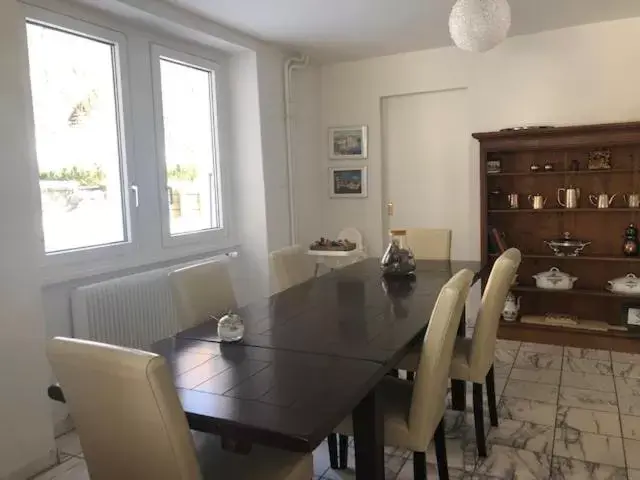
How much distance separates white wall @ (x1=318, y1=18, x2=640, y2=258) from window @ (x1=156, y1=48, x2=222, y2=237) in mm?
1289

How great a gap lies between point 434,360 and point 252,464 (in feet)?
2.18

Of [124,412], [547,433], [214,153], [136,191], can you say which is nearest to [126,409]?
[124,412]

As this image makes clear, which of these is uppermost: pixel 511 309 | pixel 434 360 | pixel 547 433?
pixel 434 360

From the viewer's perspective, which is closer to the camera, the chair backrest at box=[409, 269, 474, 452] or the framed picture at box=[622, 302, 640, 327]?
the chair backrest at box=[409, 269, 474, 452]

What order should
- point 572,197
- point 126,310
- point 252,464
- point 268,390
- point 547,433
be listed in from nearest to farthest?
point 268,390 → point 252,464 → point 547,433 → point 126,310 → point 572,197

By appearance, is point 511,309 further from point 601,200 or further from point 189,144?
point 189,144

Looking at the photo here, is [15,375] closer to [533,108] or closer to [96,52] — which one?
[96,52]

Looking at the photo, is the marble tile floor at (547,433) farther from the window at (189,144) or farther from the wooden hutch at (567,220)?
the window at (189,144)

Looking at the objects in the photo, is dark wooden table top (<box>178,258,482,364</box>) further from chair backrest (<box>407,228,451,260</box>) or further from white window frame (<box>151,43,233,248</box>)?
white window frame (<box>151,43,233,248</box>)

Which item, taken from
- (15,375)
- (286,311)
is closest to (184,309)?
(286,311)

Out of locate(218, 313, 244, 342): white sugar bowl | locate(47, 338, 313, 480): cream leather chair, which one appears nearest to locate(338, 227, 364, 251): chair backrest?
locate(218, 313, 244, 342): white sugar bowl

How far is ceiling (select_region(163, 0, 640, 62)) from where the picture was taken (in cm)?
336

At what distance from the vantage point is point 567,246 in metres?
4.05

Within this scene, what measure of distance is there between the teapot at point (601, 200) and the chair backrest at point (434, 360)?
2540mm
